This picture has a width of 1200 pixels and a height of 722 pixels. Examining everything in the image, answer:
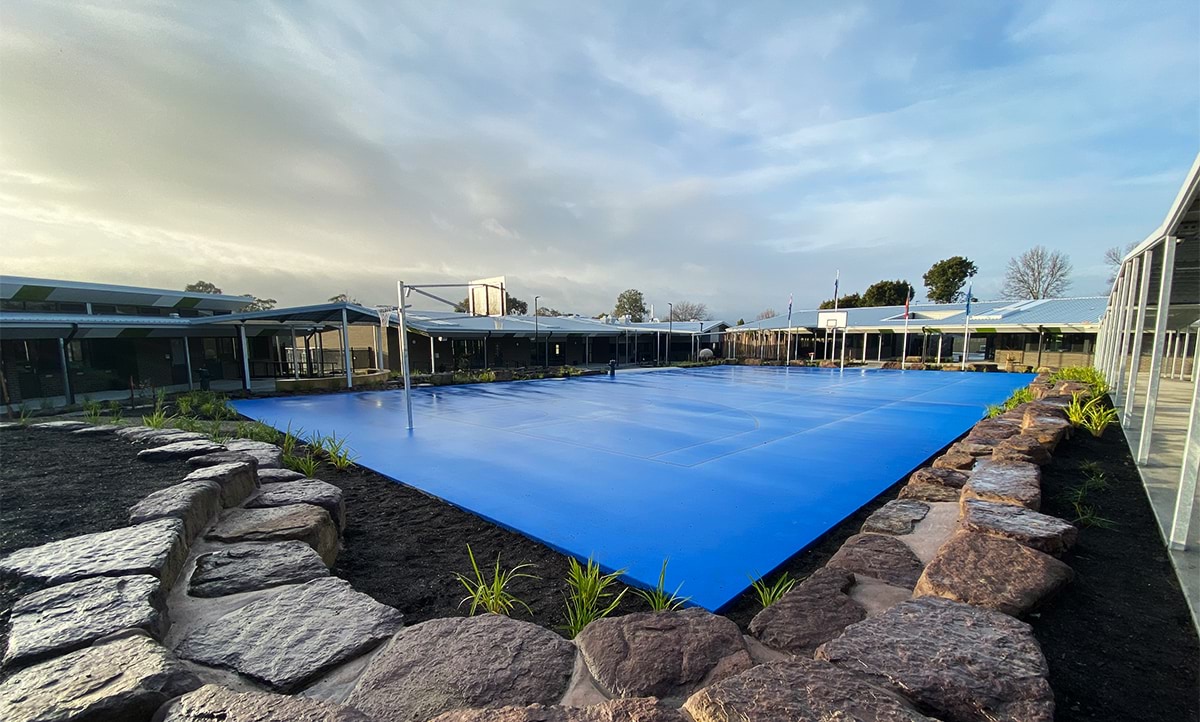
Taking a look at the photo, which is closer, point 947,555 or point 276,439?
point 947,555

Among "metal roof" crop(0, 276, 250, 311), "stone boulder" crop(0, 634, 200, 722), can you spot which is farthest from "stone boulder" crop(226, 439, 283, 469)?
"metal roof" crop(0, 276, 250, 311)

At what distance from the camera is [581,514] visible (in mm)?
4738

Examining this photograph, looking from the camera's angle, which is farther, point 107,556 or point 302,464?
point 302,464

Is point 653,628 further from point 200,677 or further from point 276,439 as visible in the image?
point 276,439

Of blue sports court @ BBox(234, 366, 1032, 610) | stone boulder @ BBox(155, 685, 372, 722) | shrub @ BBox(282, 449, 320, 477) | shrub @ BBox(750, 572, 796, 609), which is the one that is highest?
stone boulder @ BBox(155, 685, 372, 722)

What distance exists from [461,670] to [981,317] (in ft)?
112

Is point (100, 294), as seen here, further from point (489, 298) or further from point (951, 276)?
point (951, 276)

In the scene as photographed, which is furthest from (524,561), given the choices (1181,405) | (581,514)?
(1181,405)

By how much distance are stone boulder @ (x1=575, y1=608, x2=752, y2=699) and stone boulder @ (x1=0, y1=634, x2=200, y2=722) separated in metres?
1.47

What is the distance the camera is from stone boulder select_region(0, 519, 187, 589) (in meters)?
2.29

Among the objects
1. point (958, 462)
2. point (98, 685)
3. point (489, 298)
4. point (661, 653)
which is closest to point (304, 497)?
point (98, 685)

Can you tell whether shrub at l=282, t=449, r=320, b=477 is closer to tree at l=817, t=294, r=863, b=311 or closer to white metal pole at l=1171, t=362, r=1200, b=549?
white metal pole at l=1171, t=362, r=1200, b=549

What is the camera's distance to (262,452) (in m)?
5.31

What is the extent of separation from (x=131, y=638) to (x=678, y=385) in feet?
55.8
